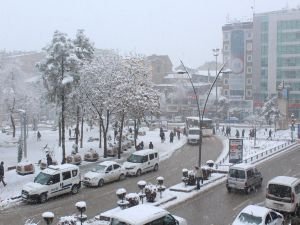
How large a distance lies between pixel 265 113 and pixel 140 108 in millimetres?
44390

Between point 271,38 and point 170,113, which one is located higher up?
point 271,38

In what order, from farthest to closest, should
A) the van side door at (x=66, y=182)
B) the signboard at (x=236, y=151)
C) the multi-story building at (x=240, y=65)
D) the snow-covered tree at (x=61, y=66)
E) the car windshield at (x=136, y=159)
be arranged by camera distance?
the multi-story building at (x=240, y=65) → the snow-covered tree at (x=61, y=66) → the signboard at (x=236, y=151) → the car windshield at (x=136, y=159) → the van side door at (x=66, y=182)

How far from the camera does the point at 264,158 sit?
40812mm

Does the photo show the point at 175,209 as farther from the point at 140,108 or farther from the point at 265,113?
the point at 265,113

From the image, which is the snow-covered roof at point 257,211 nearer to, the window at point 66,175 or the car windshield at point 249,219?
the car windshield at point 249,219

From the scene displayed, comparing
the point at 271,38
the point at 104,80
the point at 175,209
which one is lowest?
the point at 175,209

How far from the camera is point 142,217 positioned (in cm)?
1480

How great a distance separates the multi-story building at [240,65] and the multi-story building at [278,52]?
3107mm

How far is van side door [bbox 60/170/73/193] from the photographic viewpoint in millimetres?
26641

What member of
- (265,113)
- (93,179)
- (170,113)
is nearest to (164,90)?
(170,113)

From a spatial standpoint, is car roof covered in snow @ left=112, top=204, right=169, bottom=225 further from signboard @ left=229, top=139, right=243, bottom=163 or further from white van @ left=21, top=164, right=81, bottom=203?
signboard @ left=229, top=139, right=243, bottom=163

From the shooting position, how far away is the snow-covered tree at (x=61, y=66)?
3716 centimetres

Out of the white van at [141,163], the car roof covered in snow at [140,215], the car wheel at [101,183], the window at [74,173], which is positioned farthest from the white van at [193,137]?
the car roof covered in snow at [140,215]

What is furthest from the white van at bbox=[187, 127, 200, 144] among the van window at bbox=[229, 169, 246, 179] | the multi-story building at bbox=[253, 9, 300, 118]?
the multi-story building at bbox=[253, 9, 300, 118]
